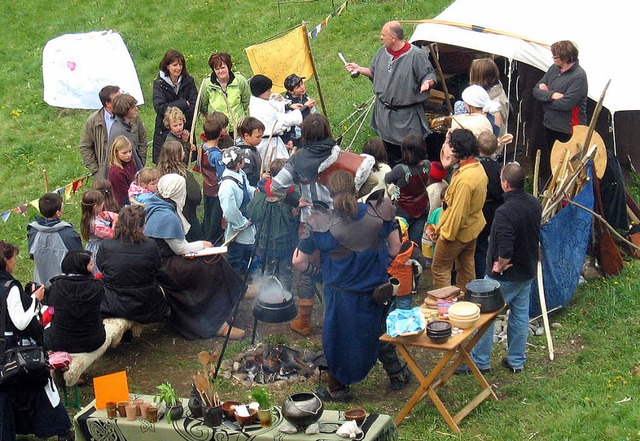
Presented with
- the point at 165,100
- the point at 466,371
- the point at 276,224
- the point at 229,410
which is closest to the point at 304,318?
the point at 276,224

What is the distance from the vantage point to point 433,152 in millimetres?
11102

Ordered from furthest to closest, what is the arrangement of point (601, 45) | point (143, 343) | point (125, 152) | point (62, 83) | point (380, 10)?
1. point (380, 10)
2. point (62, 83)
3. point (601, 45)
4. point (125, 152)
5. point (143, 343)

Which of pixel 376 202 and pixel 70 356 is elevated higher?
pixel 376 202

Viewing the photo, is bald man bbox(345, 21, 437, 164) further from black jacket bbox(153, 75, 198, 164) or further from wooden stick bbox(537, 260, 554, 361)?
wooden stick bbox(537, 260, 554, 361)

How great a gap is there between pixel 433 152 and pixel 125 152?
11.6 feet

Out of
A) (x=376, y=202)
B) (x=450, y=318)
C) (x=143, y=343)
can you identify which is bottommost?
(x=143, y=343)

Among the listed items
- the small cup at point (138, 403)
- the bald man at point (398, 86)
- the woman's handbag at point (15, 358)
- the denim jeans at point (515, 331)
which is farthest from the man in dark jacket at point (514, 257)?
the woman's handbag at point (15, 358)

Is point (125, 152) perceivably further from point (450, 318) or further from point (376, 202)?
point (450, 318)

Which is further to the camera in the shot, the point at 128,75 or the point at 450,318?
the point at 128,75

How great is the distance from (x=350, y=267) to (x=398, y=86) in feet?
12.0

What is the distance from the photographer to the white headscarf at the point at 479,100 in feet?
31.8

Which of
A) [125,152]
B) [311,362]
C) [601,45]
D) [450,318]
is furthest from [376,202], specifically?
[601,45]

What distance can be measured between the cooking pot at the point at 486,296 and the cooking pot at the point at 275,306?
5.38ft

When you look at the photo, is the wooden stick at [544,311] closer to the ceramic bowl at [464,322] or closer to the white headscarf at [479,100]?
the ceramic bowl at [464,322]
